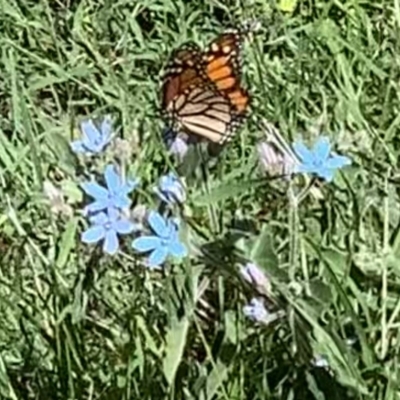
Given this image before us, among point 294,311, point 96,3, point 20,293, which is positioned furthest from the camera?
point 96,3

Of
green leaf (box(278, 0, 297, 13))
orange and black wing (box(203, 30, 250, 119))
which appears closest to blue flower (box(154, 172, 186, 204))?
orange and black wing (box(203, 30, 250, 119))

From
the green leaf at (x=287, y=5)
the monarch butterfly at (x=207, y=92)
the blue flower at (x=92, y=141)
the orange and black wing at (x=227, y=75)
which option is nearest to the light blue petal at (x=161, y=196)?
the blue flower at (x=92, y=141)

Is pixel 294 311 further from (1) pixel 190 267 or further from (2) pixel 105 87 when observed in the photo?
(2) pixel 105 87

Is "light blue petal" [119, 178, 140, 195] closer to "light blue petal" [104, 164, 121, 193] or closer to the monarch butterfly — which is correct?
"light blue petal" [104, 164, 121, 193]

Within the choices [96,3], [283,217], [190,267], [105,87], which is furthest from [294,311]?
[96,3]

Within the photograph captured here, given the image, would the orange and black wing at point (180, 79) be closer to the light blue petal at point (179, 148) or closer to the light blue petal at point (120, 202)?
the light blue petal at point (179, 148)

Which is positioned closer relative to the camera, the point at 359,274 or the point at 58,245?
the point at 359,274

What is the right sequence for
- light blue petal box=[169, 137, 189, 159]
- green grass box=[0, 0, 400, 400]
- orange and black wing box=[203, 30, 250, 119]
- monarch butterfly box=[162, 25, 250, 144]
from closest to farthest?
1. green grass box=[0, 0, 400, 400]
2. light blue petal box=[169, 137, 189, 159]
3. monarch butterfly box=[162, 25, 250, 144]
4. orange and black wing box=[203, 30, 250, 119]

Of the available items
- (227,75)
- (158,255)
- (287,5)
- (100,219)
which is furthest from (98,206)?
(287,5)
